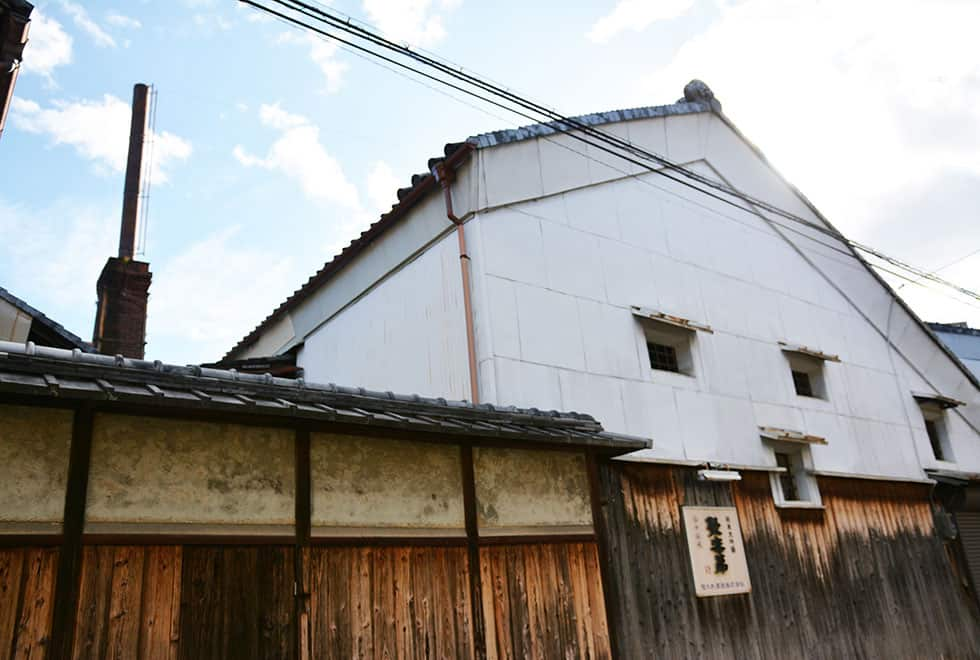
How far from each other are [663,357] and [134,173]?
17487 mm

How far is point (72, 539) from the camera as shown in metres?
5.59

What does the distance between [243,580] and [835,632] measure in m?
10.7

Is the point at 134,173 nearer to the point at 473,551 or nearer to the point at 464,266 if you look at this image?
the point at 464,266

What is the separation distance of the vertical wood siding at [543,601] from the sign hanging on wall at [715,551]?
236cm

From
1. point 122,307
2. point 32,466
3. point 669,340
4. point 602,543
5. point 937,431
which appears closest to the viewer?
point 32,466

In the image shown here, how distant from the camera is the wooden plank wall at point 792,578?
9.77 metres

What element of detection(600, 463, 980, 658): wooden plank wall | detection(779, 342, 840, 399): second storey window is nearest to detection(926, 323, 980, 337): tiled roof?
detection(600, 463, 980, 658): wooden plank wall

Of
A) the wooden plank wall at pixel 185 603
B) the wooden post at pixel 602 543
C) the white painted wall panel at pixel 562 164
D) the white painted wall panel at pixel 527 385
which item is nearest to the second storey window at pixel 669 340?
the white painted wall panel at pixel 562 164

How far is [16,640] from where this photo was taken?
5188mm

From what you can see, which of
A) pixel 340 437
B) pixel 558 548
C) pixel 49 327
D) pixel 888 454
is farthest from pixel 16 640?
pixel 888 454

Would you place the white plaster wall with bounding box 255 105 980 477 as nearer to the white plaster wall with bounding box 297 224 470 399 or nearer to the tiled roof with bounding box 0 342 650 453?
the white plaster wall with bounding box 297 224 470 399

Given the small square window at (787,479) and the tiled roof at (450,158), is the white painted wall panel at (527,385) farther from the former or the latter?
the small square window at (787,479)

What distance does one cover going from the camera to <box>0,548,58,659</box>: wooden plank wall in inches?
204

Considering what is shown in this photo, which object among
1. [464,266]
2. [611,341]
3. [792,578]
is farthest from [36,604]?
[792,578]
